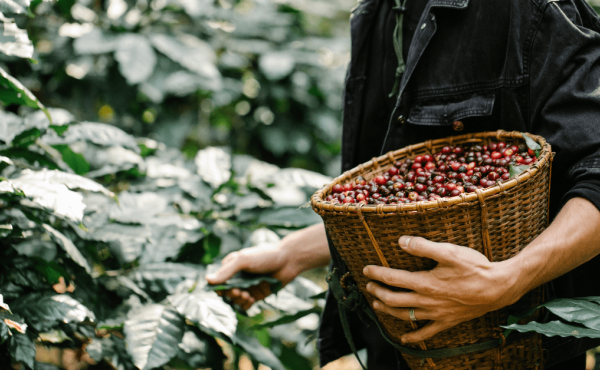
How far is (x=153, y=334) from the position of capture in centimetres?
105

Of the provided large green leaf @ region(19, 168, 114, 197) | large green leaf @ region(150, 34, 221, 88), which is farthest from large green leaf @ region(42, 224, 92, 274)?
large green leaf @ region(150, 34, 221, 88)

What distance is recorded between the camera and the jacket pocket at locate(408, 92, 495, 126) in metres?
1.04

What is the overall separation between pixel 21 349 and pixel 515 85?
1.17m

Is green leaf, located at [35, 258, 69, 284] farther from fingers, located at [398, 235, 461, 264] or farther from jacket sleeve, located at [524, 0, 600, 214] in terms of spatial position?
jacket sleeve, located at [524, 0, 600, 214]

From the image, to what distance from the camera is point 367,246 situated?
0.90 m

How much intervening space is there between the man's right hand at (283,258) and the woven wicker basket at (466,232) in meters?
0.32

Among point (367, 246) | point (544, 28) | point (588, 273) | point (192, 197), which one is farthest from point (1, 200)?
point (588, 273)

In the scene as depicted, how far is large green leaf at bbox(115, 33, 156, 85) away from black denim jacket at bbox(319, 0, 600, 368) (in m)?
1.02

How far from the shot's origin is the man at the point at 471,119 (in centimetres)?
84

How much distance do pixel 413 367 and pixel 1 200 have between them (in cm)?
104

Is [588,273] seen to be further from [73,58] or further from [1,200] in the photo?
[73,58]

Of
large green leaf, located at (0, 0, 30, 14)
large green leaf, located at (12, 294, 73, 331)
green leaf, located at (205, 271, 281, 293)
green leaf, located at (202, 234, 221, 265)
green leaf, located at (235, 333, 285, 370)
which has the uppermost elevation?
large green leaf, located at (0, 0, 30, 14)

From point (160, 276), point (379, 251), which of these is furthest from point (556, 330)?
point (160, 276)

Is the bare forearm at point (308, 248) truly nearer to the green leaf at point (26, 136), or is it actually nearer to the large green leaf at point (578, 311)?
the large green leaf at point (578, 311)
